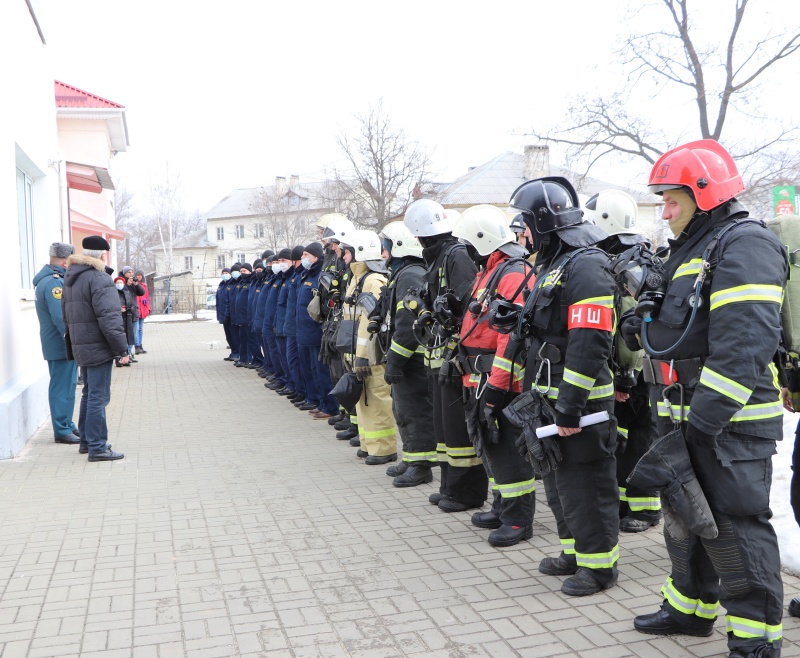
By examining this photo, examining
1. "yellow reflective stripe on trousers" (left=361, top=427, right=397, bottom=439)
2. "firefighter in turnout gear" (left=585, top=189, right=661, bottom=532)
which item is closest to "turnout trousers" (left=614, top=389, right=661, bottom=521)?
"firefighter in turnout gear" (left=585, top=189, right=661, bottom=532)

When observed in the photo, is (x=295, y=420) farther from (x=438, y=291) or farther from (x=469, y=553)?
(x=469, y=553)

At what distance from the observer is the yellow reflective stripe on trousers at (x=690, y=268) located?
133 inches

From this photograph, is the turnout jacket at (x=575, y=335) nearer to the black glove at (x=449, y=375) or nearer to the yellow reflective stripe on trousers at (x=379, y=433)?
the black glove at (x=449, y=375)

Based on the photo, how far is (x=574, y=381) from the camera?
4082mm

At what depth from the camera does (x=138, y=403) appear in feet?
39.1

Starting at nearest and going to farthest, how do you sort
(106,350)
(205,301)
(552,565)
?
(552,565), (106,350), (205,301)

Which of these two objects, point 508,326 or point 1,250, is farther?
point 1,250

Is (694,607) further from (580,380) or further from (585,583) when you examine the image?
(580,380)

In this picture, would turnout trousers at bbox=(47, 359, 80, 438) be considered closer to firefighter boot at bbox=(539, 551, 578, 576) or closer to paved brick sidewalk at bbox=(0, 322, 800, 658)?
paved brick sidewalk at bbox=(0, 322, 800, 658)

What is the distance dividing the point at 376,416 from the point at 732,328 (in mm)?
4973

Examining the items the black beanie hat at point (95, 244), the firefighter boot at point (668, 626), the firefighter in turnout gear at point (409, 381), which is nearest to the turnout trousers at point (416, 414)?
the firefighter in turnout gear at point (409, 381)

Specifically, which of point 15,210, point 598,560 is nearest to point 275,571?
point 598,560

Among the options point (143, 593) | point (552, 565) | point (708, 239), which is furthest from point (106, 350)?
point (708, 239)

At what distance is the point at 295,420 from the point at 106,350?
10.4 ft
